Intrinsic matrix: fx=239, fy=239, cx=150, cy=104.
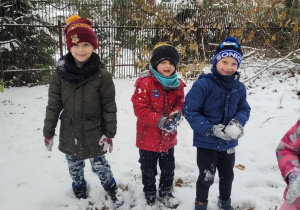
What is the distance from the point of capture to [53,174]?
2.93 meters

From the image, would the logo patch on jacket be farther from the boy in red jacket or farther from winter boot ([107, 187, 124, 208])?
winter boot ([107, 187, 124, 208])

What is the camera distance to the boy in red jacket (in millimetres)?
2094

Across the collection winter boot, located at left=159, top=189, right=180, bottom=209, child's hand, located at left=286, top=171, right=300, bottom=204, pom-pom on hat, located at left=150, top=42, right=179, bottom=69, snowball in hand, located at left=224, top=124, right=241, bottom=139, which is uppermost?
pom-pom on hat, located at left=150, top=42, right=179, bottom=69

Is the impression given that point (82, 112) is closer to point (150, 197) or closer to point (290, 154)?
point (150, 197)

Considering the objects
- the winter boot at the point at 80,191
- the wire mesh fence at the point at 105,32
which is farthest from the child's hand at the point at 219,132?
the wire mesh fence at the point at 105,32

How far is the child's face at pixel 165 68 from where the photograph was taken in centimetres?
211

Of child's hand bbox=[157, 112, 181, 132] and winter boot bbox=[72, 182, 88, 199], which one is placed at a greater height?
child's hand bbox=[157, 112, 181, 132]

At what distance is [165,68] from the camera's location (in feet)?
6.93

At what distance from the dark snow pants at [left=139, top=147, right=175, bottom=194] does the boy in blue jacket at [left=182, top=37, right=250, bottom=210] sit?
34cm

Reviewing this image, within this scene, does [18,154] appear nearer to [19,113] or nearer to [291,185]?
[19,113]

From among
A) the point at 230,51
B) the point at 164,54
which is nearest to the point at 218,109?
the point at 230,51

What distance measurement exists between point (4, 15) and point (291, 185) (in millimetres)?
7882

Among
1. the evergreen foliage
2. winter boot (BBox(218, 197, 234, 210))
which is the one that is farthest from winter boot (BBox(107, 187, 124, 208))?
the evergreen foliage

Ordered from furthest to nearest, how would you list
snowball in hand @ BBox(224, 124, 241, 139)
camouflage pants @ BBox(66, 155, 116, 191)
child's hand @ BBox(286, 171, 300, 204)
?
camouflage pants @ BBox(66, 155, 116, 191)
snowball in hand @ BBox(224, 124, 241, 139)
child's hand @ BBox(286, 171, 300, 204)
